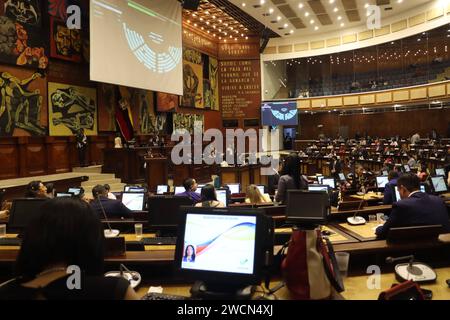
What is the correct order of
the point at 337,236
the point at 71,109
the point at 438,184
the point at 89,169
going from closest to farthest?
1. the point at 337,236
2. the point at 438,184
3. the point at 71,109
4. the point at 89,169

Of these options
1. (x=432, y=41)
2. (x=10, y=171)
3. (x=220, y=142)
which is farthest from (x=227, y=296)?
(x=432, y=41)

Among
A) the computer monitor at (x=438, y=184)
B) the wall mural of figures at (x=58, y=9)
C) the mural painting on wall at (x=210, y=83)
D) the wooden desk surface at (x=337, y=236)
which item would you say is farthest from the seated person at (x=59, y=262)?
the mural painting on wall at (x=210, y=83)

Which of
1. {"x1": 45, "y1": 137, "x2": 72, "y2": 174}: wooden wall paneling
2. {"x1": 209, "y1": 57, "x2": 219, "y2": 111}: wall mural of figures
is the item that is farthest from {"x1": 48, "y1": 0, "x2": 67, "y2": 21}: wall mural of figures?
{"x1": 209, "y1": 57, "x2": 219, "y2": 111}: wall mural of figures

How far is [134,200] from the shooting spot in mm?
6066

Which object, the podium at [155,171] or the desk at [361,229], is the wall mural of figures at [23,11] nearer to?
the podium at [155,171]

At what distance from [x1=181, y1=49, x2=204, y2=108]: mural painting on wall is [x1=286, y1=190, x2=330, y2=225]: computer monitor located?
1475 cm

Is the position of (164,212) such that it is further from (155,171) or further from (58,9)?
(58,9)

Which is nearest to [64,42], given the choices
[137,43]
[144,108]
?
[137,43]

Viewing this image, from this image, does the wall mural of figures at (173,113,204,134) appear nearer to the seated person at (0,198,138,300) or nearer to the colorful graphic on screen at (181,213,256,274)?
the colorful graphic on screen at (181,213,256,274)

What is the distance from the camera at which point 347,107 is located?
2098 cm

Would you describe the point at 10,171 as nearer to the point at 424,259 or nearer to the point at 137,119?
the point at 137,119

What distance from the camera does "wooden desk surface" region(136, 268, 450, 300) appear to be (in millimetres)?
2402

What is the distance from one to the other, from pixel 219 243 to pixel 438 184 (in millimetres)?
5870

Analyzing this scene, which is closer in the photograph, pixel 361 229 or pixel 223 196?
pixel 361 229
